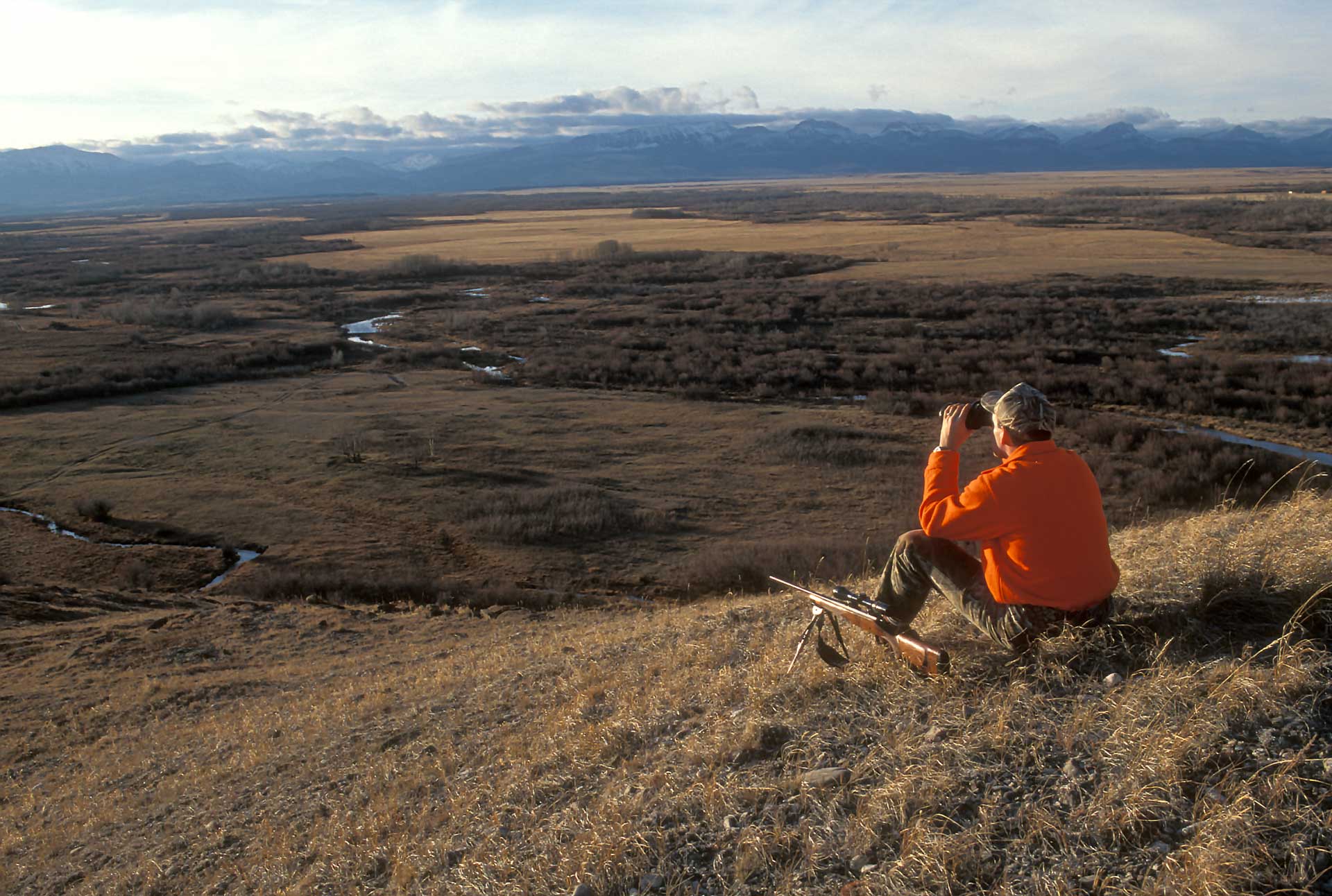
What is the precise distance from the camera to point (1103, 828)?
3545 mm

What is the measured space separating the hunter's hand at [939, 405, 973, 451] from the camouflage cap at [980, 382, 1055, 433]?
321mm

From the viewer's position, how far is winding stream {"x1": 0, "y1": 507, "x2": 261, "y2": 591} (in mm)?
17625

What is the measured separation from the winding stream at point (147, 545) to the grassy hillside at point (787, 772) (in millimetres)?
9337

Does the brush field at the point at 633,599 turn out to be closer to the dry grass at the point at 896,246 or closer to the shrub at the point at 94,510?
the shrub at the point at 94,510

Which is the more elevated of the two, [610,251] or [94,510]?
[610,251]

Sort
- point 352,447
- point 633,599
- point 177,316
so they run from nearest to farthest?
Answer: point 633,599 < point 352,447 < point 177,316

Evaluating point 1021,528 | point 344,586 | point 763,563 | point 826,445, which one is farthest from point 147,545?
point 1021,528

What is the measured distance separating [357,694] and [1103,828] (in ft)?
24.4

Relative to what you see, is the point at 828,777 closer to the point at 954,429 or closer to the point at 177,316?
the point at 954,429

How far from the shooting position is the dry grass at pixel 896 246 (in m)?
58.0

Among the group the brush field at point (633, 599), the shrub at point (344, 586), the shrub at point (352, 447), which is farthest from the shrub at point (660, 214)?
the shrub at point (344, 586)

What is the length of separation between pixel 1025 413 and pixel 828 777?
6.43ft

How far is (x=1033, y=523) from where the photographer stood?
4.27 meters

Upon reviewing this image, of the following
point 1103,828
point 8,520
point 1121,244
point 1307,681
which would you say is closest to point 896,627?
point 1103,828
